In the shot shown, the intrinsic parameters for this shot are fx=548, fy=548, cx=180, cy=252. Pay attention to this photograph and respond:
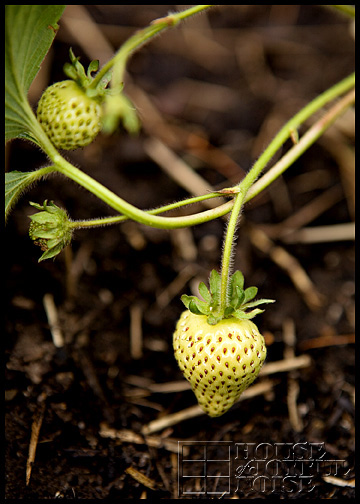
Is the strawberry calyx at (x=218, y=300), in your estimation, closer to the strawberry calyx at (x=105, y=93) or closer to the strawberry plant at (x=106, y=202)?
the strawberry plant at (x=106, y=202)

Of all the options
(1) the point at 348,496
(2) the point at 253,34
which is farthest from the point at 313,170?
(1) the point at 348,496

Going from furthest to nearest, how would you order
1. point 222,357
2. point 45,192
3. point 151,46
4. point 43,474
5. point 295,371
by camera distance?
point 151,46 → point 45,192 → point 295,371 → point 43,474 → point 222,357

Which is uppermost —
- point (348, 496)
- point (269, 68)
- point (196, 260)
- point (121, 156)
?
point (269, 68)

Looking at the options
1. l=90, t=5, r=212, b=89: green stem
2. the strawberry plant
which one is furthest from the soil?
l=90, t=5, r=212, b=89: green stem

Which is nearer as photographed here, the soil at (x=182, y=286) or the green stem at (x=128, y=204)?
the green stem at (x=128, y=204)

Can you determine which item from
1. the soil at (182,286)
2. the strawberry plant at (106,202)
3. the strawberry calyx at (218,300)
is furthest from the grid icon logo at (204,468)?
the strawberry calyx at (218,300)

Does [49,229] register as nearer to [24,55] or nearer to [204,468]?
[24,55]

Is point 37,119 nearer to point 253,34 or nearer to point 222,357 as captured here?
point 222,357
